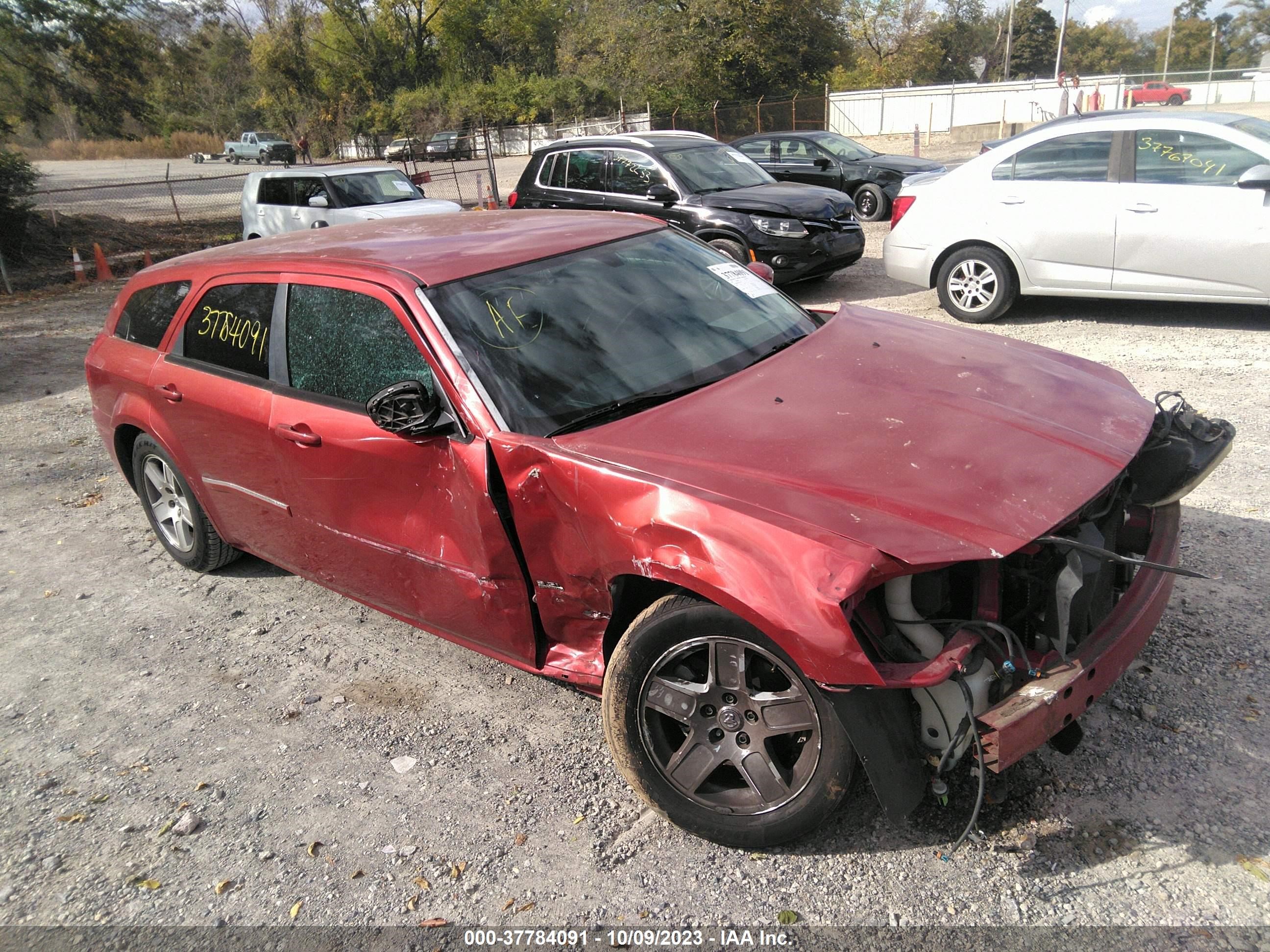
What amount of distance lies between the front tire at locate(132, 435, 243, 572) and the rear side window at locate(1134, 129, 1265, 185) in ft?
23.8

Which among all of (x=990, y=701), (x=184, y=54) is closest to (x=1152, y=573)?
(x=990, y=701)

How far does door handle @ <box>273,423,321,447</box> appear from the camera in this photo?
11.9 ft

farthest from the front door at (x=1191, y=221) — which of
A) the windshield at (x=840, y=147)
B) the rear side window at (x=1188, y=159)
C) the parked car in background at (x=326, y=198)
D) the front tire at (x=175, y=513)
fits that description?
the parked car in background at (x=326, y=198)

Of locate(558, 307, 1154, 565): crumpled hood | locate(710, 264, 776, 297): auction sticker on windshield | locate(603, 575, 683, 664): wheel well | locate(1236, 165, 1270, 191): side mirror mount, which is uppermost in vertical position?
locate(1236, 165, 1270, 191): side mirror mount

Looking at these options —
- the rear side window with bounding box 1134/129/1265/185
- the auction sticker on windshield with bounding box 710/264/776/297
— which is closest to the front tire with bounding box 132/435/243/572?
the auction sticker on windshield with bounding box 710/264/776/297

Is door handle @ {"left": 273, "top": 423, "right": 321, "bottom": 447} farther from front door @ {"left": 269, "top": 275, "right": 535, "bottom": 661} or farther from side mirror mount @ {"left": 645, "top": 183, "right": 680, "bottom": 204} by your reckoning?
side mirror mount @ {"left": 645, "top": 183, "right": 680, "bottom": 204}

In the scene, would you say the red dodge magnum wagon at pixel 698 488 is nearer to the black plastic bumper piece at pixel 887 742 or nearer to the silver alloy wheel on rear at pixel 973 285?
the black plastic bumper piece at pixel 887 742

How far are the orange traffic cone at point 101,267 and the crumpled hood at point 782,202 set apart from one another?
38.9 ft

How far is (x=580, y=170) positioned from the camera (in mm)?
10984

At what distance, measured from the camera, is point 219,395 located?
4.12 meters

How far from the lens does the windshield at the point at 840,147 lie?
1605 cm

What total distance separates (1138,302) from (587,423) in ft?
24.5

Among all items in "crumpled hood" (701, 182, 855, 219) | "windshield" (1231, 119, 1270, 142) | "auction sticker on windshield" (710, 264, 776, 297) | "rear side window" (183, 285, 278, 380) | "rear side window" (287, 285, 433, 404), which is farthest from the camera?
"crumpled hood" (701, 182, 855, 219)

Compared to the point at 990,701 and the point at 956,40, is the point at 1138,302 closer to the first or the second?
the point at 990,701
